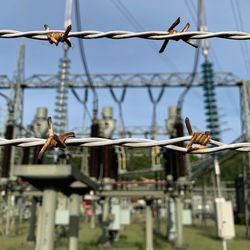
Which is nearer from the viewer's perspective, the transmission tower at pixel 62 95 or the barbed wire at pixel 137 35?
the barbed wire at pixel 137 35

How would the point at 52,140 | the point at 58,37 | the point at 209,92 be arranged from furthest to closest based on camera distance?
1. the point at 209,92
2. the point at 58,37
3. the point at 52,140

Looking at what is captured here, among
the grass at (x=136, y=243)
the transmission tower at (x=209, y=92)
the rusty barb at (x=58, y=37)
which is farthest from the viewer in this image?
the transmission tower at (x=209, y=92)

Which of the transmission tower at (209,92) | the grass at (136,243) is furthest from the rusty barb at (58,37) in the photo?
the transmission tower at (209,92)

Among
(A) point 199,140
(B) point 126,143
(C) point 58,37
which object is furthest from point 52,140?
(A) point 199,140

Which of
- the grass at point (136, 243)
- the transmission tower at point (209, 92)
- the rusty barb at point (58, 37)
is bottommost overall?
the grass at point (136, 243)

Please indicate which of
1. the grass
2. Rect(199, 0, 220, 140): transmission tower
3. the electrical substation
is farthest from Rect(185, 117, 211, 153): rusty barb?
Rect(199, 0, 220, 140): transmission tower

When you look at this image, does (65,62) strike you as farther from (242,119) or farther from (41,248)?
(41,248)

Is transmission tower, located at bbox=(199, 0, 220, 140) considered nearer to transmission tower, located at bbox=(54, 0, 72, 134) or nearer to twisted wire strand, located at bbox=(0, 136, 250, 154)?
transmission tower, located at bbox=(54, 0, 72, 134)

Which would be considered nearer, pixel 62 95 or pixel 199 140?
pixel 199 140

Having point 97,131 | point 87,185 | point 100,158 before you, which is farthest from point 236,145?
point 97,131

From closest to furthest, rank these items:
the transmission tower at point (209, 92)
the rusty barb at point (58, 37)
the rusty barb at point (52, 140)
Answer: the rusty barb at point (52, 140), the rusty barb at point (58, 37), the transmission tower at point (209, 92)

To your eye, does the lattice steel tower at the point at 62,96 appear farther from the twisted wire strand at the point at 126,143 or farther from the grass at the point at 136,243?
the twisted wire strand at the point at 126,143

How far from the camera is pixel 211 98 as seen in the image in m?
25.5

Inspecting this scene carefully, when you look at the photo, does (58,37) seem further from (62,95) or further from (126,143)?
(62,95)
